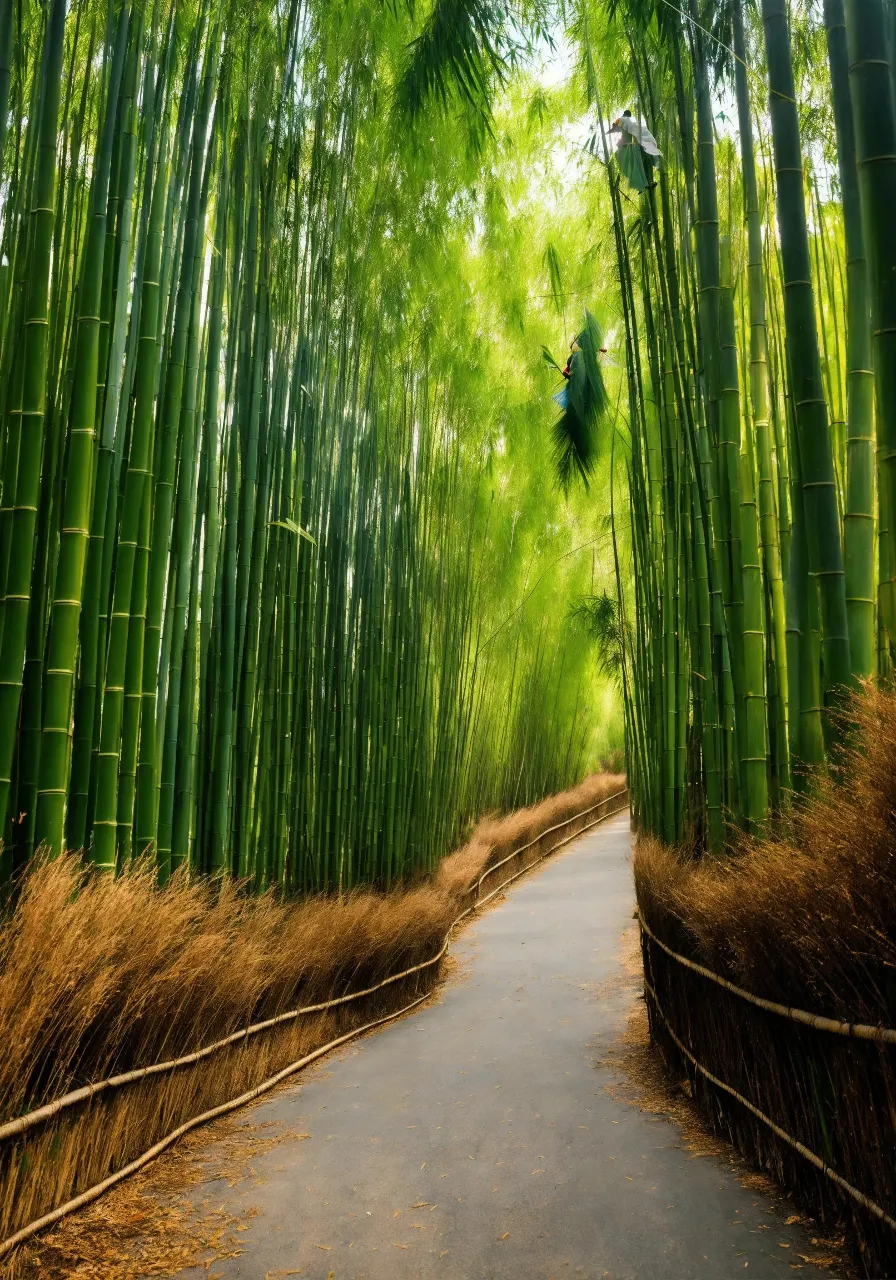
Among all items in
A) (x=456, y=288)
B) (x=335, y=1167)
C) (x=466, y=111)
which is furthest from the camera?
(x=456, y=288)

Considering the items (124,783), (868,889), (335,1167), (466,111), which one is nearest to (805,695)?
(868,889)

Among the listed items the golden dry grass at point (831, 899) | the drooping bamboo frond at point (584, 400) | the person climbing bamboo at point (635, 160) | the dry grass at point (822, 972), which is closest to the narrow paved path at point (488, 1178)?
the dry grass at point (822, 972)

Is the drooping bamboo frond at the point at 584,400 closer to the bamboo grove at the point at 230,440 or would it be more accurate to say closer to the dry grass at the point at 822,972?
the bamboo grove at the point at 230,440

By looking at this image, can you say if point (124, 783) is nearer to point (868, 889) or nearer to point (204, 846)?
point (204, 846)

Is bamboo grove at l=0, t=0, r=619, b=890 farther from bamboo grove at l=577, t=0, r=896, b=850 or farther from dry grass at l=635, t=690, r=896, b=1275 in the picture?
dry grass at l=635, t=690, r=896, b=1275

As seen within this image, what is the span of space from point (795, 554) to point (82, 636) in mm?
1635

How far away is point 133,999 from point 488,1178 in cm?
80

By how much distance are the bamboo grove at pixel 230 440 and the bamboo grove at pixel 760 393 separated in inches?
35.1

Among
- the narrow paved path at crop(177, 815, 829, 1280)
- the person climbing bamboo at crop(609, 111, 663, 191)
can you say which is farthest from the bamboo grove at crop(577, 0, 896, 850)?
the narrow paved path at crop(177, 815, 829, 1280)

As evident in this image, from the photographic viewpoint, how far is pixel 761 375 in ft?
8.56

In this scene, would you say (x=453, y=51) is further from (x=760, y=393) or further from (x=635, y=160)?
(x=760, y=393)

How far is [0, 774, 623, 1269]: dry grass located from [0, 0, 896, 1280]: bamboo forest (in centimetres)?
1

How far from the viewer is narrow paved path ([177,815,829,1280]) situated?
1628mm

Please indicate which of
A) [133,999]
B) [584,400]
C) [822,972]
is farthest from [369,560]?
[822,972]
